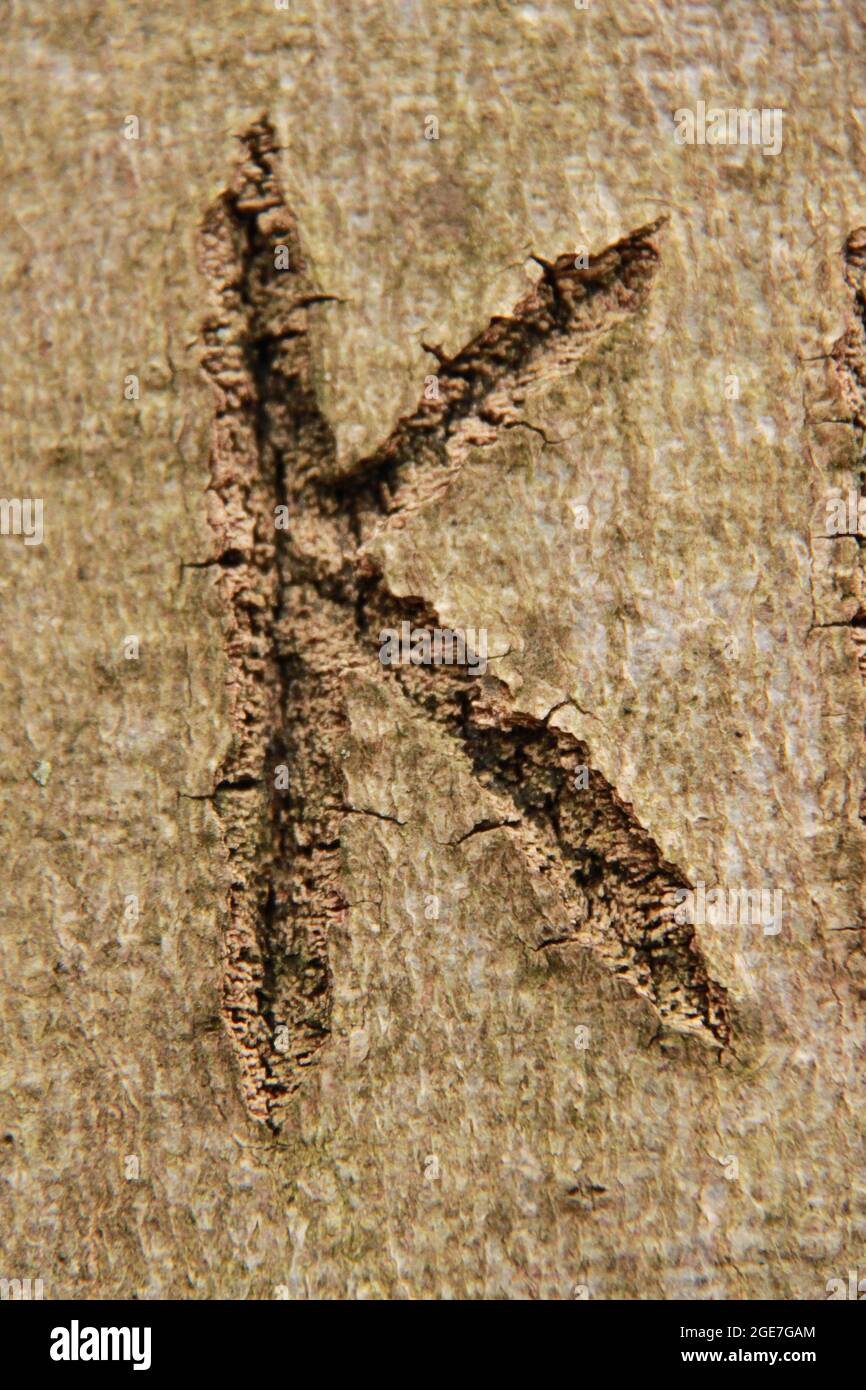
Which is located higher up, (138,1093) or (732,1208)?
(138,1093)

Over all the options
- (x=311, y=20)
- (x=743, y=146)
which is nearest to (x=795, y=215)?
(x=743, y=146)

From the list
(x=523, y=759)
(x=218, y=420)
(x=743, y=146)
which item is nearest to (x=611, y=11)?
(x=743, y=146)
